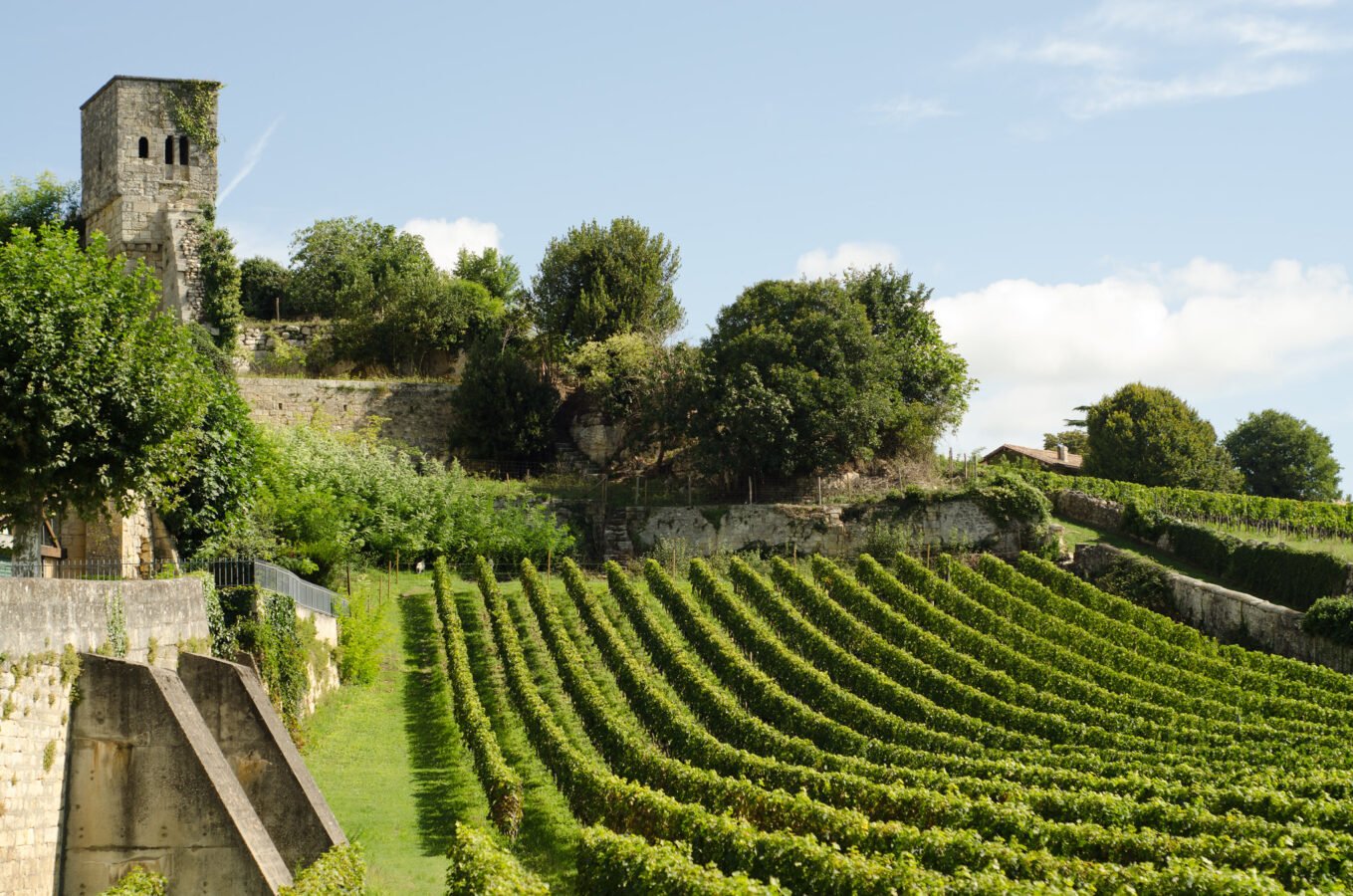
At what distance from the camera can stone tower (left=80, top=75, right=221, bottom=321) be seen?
128ft

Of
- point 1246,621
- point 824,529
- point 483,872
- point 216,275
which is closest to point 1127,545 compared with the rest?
point 1246,621

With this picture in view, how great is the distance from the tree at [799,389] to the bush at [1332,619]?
1185 centimetres

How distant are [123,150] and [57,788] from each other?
29095mm

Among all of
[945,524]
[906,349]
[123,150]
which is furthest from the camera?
[906,349]

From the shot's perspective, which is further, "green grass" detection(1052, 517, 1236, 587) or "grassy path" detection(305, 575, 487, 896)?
"green grass" detection(1052, 517, 1236, 587)

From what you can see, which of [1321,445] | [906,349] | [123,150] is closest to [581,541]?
[906,349]

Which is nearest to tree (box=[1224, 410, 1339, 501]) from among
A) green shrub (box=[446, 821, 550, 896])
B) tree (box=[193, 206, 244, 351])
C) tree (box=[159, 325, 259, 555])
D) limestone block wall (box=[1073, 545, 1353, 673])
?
limestone block wall (box=[1073, 545, 1353, 673])

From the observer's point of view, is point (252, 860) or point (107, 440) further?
point (107, 440)

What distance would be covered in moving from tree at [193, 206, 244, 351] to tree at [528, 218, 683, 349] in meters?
8.63

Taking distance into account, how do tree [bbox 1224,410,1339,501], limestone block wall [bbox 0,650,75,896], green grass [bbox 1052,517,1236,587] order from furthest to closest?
1. tree [bbox 1224,410,1339,501]
2. green grass [bbox 1052,517,1236,587]
3. limestone block wall [bbox 0,650,75,896]

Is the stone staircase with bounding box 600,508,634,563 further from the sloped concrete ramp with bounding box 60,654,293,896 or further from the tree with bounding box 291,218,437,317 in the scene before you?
the sloped concrete ramp with bounding box 60,654,293,896

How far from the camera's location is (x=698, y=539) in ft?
120

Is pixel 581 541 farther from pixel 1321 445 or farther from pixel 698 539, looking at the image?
pixel 1321 445

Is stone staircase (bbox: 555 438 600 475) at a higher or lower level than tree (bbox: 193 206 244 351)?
lower
